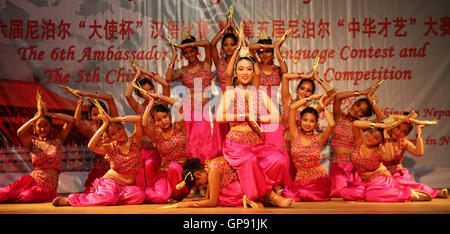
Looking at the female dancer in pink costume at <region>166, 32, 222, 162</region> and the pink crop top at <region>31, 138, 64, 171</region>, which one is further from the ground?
the female dancer in pink costume at <region>166, 32, 222, 162</region>

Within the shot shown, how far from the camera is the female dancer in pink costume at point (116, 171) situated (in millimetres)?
4145

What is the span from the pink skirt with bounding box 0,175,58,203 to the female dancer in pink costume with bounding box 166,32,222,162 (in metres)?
1.55

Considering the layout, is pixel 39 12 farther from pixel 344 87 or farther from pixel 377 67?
pixel 377 67

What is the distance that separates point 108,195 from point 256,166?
141 cm

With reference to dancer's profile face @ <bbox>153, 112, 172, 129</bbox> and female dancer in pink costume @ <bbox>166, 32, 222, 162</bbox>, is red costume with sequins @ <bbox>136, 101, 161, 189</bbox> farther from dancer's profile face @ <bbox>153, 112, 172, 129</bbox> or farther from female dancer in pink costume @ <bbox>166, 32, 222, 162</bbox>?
female dancer in pink costume @ <bbox>166, 32, 222, 162</bbox>

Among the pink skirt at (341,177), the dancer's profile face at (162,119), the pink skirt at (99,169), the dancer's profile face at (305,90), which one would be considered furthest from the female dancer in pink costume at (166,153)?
the pink skirt at (341,177)

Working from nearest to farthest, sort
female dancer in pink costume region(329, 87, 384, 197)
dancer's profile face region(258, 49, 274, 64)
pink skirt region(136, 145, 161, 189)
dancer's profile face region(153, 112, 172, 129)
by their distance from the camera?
1. dancer's profile face region(153, 112, 172, 129)
2. pink skirt region(136, 145, 161, 189)
3. female dancer in pink costume region(329, 87, 384, 197)
4. dancer's profile face region(258, 49, 274, 64)

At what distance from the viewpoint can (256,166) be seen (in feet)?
12.6

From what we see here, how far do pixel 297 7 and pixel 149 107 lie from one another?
2.31m


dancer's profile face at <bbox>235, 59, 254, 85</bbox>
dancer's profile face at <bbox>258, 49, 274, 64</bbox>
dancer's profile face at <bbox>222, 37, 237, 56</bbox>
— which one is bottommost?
dancer's profile face at <bbox>235, 59, 254, 85</bbox>

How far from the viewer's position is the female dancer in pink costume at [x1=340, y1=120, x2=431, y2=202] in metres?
4.30

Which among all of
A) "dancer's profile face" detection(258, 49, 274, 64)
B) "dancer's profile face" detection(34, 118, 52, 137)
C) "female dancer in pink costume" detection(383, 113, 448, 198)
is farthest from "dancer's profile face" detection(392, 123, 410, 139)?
"dancer's profile face" detection(34, 118, 52, 137)

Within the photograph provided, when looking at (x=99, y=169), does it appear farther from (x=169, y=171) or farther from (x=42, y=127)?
(x=169, y=171)
